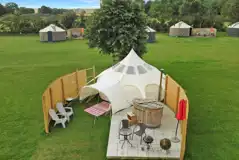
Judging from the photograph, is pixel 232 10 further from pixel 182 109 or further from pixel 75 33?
pixel 182 109

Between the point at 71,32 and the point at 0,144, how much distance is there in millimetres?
40659

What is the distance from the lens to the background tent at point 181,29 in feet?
156

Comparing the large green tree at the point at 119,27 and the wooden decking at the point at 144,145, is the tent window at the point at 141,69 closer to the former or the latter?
the wooden decking at the point at 144,145

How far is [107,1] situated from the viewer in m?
18.4

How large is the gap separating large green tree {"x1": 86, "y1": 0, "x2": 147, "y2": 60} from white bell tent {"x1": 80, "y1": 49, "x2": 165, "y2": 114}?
3.95 metres

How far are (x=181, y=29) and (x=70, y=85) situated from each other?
38901mm

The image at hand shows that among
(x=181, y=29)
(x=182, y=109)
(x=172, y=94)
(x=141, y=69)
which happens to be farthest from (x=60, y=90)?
(x=181, y=29)

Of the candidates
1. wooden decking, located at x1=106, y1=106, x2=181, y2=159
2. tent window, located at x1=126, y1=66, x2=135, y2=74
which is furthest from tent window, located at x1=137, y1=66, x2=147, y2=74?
wooden decking, located at x1=106, y1=106, x2=181, y2=159

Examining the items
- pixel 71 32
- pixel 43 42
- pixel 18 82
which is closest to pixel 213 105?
pixel 18 82

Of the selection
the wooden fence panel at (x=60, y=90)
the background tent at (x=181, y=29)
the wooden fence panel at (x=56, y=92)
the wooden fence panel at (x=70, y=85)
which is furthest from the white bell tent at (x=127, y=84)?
the background tent at (x=181, y=29)

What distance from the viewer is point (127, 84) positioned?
43.1 feet

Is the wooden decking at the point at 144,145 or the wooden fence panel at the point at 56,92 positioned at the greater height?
the wooden fence panel at the point at 56,92

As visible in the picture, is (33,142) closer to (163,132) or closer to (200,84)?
(163,132)

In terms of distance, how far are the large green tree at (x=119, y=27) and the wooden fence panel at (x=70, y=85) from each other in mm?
5320
